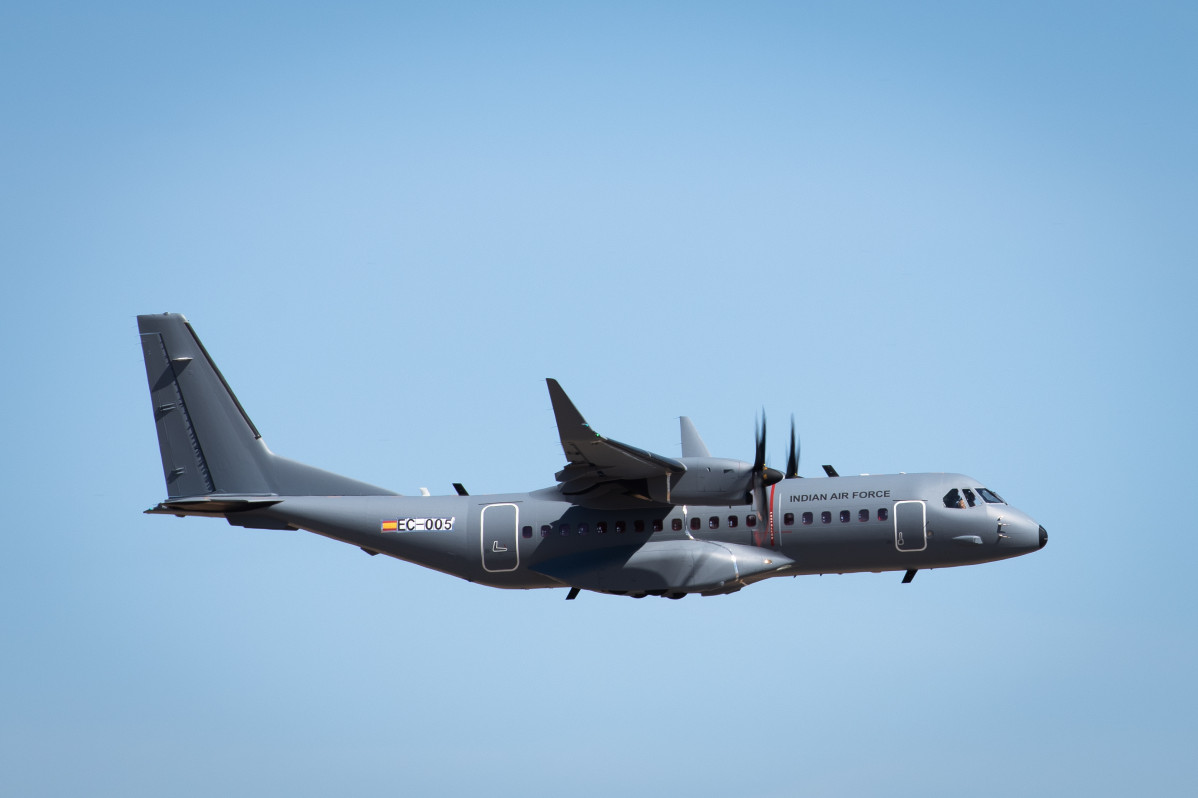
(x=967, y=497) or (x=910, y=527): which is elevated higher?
(x=967, y=497)

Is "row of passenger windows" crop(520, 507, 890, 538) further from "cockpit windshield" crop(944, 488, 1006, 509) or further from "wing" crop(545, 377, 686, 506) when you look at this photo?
"cockpit windshield" crop(944, 488, 1006, 509)

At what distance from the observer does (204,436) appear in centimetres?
→ 3209

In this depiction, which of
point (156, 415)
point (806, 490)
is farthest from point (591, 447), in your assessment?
point (156, 415)

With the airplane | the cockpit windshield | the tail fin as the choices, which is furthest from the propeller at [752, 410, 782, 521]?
the tail fin

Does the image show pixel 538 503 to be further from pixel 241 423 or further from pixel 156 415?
pixel 156 415

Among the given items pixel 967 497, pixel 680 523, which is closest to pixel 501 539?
pixel 680 523

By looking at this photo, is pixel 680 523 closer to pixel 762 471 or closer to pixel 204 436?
pixel 762 471

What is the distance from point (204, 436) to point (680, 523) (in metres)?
12.3

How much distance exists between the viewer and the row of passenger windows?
28219mm

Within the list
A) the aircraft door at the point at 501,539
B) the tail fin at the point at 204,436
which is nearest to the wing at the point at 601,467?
the aircraft door at the point at 501,539

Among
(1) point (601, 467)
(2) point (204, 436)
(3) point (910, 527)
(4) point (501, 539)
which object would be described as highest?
(2) point (204, 436)

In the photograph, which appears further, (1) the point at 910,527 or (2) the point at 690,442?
(2) the point at 690,442

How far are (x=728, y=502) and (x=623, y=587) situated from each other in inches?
127

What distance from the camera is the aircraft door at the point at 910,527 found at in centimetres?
2811
